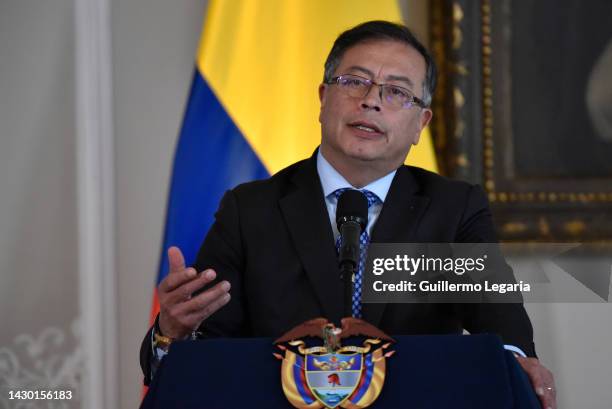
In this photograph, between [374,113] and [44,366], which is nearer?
[374,113]

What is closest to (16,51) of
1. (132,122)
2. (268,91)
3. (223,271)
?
(132,122)

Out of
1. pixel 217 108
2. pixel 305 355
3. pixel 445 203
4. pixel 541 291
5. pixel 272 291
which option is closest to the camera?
pixel 305 355

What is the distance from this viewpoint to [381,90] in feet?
7.22

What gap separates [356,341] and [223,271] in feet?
2.71

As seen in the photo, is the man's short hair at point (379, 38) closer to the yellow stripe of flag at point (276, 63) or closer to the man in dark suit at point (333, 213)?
the man in dark suit at point (333, 213)

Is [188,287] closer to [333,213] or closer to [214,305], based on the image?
[214,305]

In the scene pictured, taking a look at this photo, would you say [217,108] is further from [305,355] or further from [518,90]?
A: [305,355]

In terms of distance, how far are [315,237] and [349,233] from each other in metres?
0.57

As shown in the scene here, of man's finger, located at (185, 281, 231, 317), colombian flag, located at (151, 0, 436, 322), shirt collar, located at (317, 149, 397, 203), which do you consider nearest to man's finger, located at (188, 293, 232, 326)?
man's finger, located at (185, 281, 231, 317)

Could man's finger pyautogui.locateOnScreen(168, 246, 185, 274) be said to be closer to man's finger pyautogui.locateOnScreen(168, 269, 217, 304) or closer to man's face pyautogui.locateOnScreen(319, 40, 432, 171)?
man's finger pyautogui.locateOnScreen(168, 269, 217, 304)

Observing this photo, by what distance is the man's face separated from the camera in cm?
217

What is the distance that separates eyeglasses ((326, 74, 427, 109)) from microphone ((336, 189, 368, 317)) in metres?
0.62

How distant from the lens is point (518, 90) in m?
3.28

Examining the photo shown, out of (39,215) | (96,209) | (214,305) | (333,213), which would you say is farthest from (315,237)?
(39,215)
